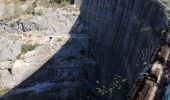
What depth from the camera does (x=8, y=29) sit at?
17328mm

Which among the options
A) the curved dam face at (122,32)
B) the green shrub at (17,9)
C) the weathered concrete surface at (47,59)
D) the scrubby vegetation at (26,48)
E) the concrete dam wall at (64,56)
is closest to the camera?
the curved dam face at (122,32)

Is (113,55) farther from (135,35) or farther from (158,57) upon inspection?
(158,57)

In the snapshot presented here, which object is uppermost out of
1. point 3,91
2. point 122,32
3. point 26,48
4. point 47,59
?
point 122,32

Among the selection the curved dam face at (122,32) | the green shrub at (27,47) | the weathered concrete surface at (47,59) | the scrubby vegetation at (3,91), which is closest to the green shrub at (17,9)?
the weathered concrete surface at (47,59)

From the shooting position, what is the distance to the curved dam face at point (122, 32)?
9.77m

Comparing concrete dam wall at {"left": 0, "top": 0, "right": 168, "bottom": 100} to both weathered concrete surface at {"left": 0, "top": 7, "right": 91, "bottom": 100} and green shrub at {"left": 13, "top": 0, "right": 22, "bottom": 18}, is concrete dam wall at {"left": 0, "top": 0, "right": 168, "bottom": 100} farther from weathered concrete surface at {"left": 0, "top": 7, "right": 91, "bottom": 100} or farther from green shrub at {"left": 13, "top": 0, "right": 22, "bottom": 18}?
green shrub at {"left": 13, "top": 0, "right": 22, "bottom": 18}

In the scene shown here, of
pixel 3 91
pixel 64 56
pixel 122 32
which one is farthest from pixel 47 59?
pixel 122 32

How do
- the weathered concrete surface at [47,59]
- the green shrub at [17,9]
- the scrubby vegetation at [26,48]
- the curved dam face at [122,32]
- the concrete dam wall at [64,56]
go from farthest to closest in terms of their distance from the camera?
the green shrub at [17,9], the scrubby vegetation at [26,48], the weathered concrete surface at [47,59], the concrete dam wall at [64,56], the curved dam face at [122,32]

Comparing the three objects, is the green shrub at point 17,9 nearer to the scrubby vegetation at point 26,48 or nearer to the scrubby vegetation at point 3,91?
the scrubby vegetation at point 26,48

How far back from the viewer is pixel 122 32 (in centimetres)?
1326

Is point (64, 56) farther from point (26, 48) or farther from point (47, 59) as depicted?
point (26, 48)

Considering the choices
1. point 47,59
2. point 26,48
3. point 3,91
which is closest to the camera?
point 3,91

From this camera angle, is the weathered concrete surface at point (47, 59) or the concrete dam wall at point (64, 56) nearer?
the concrete dam wall at point (64, 56)

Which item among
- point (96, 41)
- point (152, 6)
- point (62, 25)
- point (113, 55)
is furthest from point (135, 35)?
point (62, 25)
